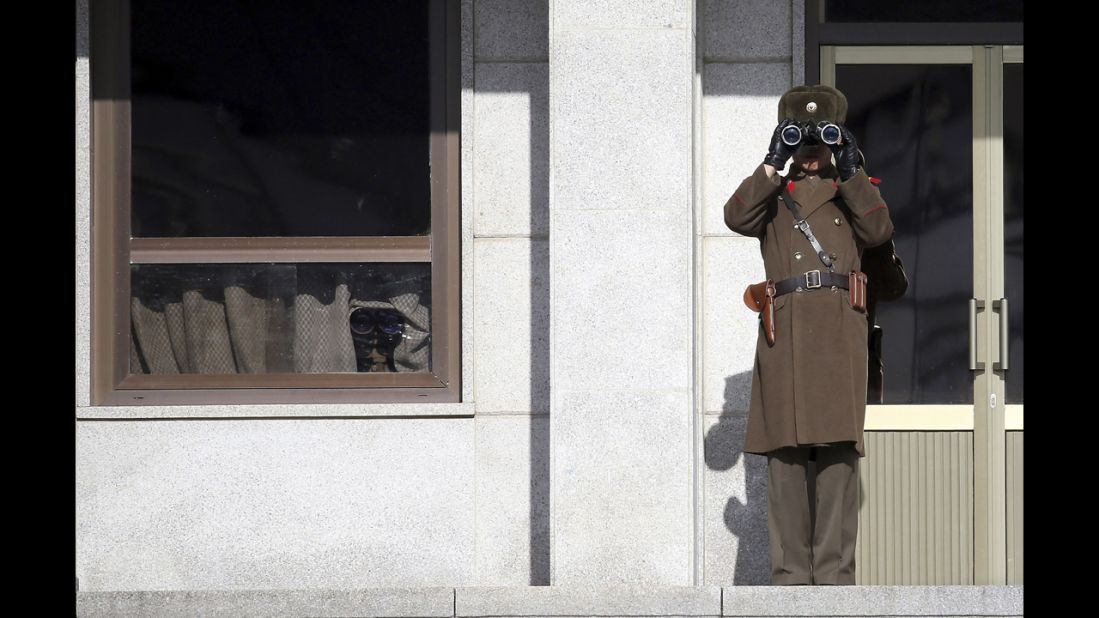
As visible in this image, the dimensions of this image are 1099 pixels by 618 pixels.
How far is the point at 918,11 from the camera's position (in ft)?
23.9

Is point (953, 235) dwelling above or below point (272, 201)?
below

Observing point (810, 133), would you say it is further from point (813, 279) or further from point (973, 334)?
point (973, 334)

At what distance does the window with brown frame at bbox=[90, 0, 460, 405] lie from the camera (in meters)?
7.23

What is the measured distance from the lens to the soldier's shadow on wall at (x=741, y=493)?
23.2 ft

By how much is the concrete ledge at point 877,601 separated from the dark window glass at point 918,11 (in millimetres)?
2901

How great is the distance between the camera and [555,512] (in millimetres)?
6148

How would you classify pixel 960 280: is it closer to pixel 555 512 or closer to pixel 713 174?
pixel 713 174

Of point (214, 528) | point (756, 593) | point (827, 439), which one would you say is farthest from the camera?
point (214, 528)

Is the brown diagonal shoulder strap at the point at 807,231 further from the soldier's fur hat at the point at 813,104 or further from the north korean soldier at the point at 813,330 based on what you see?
the soldier's fur hat at the point at 813,104

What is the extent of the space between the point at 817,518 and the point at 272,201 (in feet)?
9.57

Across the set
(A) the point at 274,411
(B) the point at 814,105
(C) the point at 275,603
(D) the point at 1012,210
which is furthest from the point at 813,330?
(A) the point at 274,411

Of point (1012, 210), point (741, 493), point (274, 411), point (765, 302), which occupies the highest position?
point (1012, 210)
